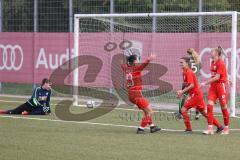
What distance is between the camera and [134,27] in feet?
80.5

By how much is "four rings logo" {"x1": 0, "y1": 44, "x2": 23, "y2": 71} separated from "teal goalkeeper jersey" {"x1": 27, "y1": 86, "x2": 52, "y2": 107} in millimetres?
8152

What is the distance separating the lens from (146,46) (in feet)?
82.6

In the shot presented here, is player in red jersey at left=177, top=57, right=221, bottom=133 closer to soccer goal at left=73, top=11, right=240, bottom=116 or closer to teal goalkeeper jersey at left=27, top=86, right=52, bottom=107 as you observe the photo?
teal goalkeeper jersey at left=27, top=86, right=52, bottom=107

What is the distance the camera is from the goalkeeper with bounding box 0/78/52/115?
20422mm

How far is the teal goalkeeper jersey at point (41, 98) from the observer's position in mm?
20391

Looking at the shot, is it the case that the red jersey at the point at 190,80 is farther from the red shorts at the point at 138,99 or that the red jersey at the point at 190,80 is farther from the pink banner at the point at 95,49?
the pink banner at the point at 95,49

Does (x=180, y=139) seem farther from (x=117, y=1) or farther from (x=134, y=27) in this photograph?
(x=117, y=1)

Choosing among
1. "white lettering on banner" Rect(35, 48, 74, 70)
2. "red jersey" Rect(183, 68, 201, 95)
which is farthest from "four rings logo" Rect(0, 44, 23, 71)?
"red jersey" Rect(183, 68, 201, 95)

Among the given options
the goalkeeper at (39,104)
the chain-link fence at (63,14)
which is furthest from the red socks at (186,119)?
the chain-link fence at (63,14)

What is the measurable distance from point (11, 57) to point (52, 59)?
2.11 meters

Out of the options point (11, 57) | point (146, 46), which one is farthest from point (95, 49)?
point (11, 57)

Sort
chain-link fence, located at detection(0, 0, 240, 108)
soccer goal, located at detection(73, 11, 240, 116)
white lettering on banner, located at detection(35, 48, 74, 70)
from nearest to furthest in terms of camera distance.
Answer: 1. soccer goal, located at detection(73, 11, 240, 116)
2. chain-link fence, located at detection(0, 0, 240, 108)
3. white lettering on banner, located at detection(35, 48, 74, 70)

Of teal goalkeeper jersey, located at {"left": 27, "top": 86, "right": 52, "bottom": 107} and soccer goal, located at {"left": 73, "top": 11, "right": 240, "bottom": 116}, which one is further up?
soccer goal, located at {"left": 73, "top": 11, "right": 240, "bottom": 116}

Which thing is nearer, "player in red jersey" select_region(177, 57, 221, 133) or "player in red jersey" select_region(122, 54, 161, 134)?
"player in red jersey" select_region(122, 54, 161, 134)
